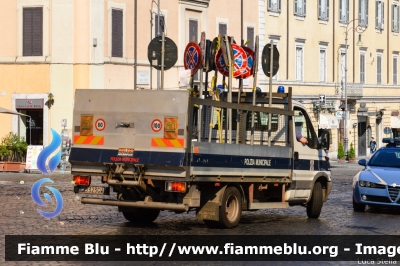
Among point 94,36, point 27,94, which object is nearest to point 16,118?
point 27,94

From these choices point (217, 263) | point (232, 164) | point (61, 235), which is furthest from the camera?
point (232, 164)

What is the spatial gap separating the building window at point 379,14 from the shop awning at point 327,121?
1182cm

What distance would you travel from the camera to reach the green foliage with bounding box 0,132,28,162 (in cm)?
4216

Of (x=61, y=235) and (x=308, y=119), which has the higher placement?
Result: (x=308, y=119)

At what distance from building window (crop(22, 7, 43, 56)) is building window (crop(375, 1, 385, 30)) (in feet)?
108

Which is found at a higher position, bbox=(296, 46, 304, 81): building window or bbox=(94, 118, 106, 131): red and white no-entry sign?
bbox=(296, 46, 304, 81): building window

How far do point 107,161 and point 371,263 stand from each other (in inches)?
208

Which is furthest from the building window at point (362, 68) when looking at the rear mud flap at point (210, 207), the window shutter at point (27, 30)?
the rear mud flap at point (210, 207)

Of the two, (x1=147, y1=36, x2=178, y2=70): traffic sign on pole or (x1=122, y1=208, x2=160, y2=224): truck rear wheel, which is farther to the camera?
(x1=147, y1=36, x2=178, y2=70): traffic sign on pole

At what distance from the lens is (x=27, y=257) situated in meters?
13.3

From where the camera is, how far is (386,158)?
23.9 meters

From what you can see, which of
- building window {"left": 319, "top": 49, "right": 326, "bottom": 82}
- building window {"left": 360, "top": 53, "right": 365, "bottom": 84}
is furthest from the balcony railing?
building window {"left": 319, "top": 49, "right": 326, "bottom": 82}

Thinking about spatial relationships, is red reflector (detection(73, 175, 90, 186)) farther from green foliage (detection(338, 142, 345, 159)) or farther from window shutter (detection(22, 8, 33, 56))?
green foliage (detection(338, 142, 345, 159))

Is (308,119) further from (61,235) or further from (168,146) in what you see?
(61,235)
